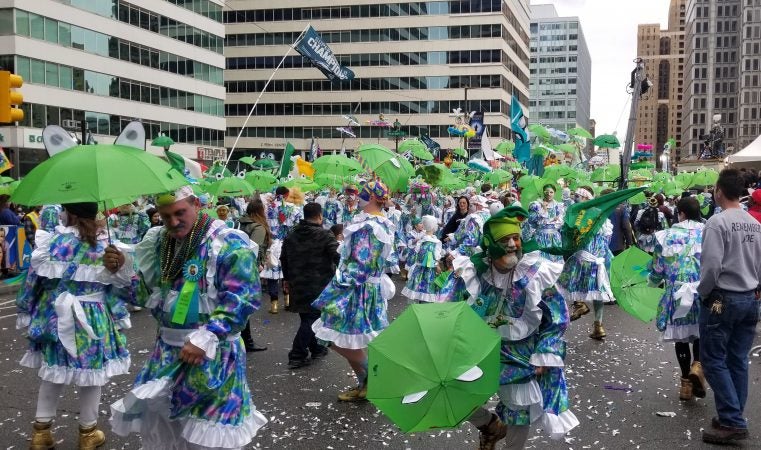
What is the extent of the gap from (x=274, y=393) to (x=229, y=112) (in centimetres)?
7589

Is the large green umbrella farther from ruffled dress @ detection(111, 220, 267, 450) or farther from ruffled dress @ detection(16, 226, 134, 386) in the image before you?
ruffled dress @ detection(16, 226, 134, 386)

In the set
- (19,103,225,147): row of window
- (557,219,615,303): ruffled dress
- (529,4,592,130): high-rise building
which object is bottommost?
(557,219,615,303): ruffled dress

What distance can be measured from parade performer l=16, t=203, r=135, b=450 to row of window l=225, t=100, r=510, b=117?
7063 cm

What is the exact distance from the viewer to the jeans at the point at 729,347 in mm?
5230

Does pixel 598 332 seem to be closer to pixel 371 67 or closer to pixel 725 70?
pixel 371 67

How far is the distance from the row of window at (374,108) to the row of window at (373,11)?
9426 millimetres

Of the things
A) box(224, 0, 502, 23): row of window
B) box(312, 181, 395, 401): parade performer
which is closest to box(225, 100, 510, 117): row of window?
box(224, 0, 502, 23): row of window

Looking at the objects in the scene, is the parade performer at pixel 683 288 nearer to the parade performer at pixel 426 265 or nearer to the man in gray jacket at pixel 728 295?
the man in gray jacket at pixel 728 295

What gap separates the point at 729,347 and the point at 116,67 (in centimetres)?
4338

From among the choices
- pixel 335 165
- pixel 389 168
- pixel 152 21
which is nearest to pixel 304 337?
pixel 389 168

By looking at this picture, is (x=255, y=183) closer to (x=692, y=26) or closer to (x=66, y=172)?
(x=66, y=172)

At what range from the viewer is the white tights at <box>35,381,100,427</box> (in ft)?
16.5

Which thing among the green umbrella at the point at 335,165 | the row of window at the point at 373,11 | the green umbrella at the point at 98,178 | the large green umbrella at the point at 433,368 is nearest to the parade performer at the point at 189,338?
the green umbrella at the point at 98,178

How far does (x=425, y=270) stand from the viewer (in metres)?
9.96
